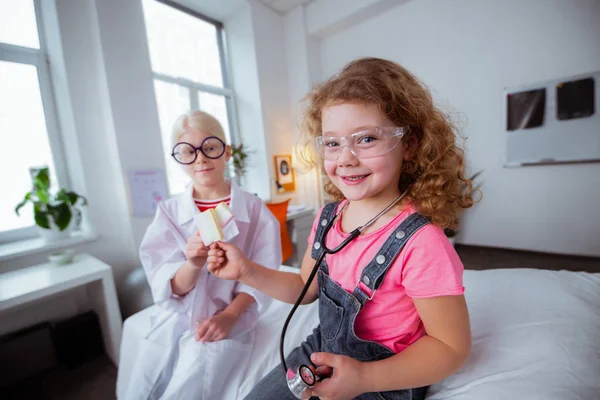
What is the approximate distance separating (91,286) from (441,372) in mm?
2086

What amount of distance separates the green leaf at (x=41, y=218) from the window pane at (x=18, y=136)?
418mm

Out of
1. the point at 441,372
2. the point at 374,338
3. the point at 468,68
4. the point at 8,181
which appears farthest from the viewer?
the point at 468,68

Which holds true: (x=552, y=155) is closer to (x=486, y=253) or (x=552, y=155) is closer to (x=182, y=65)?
(x=486, y=253)

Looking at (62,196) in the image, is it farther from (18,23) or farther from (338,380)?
(338,380)

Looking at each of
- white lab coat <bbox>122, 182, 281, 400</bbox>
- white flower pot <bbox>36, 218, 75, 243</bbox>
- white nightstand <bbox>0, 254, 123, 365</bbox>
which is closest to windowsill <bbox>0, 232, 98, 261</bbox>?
white flower pot <bbox>36, 218, 75, 243</bbox>

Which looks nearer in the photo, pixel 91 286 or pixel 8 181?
pixel 91 286

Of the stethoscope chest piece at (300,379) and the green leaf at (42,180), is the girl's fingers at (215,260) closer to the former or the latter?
the stethoscope chest piece at (300,379)

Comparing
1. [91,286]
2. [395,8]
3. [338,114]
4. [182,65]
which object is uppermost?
[395,8]

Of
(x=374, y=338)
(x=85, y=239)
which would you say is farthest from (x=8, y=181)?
(x=374, y=338)

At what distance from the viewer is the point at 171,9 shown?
117 inches

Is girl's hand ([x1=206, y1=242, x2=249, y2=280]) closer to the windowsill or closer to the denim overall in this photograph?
the denim overall

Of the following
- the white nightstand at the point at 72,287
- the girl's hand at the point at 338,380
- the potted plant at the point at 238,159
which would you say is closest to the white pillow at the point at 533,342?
the girl's hand at the point at 338,380

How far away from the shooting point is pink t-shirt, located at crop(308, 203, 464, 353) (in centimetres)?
53

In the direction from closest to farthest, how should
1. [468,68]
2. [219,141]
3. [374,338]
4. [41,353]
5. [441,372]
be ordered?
1. [441,372]
2. [374,338]
3. [219,141]
4. [41,353]
5. [468,68]
